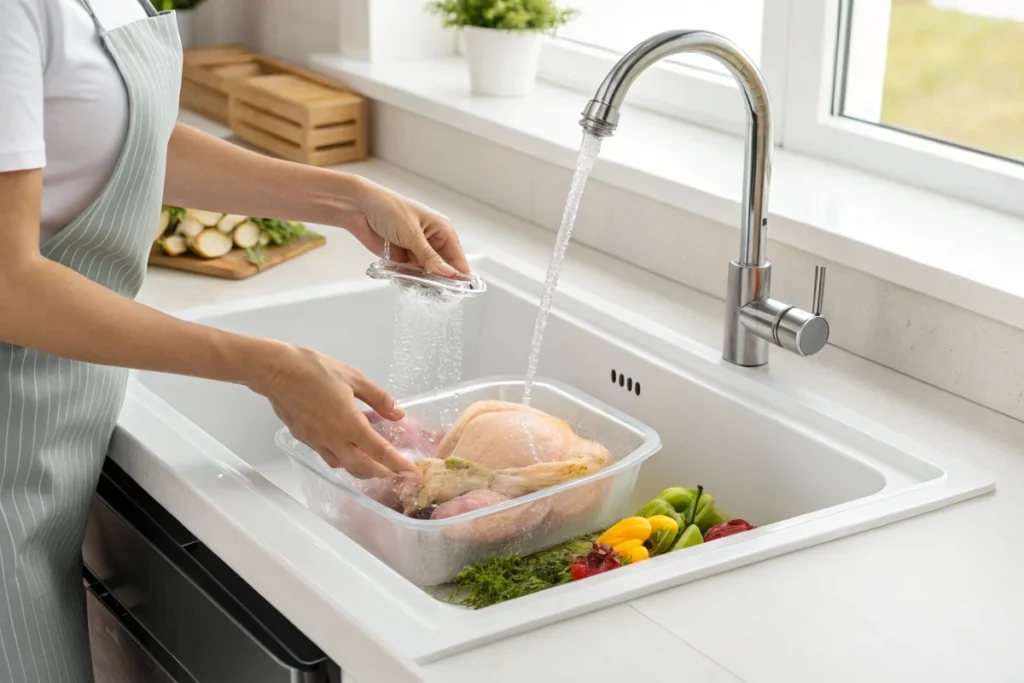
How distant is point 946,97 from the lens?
167 cm

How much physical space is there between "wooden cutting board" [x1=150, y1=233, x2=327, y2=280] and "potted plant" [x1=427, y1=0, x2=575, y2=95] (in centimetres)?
54

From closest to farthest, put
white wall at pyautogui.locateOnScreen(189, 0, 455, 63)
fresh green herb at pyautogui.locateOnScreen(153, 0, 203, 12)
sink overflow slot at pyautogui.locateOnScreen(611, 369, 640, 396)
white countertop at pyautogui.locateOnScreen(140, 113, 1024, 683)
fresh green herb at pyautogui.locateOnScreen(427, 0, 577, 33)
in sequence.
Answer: white countertop at pyautogui.locateOnScreen(140, 113, 1024, 683)
sink overflow slot at pyautogui.locateOnScreen(611, 369, 640, 396)
fresh green herb at pyautogui.locateOnScreen(427, 0, 577, 33)
white wall at pyautogui.locateOnScreen(189, 0, 455, 63)
fresh green herb at pyautogui.locateOnScreen(153, 0, 203, 12)

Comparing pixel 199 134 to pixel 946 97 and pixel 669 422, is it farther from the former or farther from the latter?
pixel 946 97

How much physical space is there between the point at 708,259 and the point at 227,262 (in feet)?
2.08

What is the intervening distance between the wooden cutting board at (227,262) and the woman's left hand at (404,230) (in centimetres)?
36

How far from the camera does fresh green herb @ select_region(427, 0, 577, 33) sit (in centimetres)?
211

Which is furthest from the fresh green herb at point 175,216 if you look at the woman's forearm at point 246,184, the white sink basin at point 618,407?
the woman's forearm at point 246,184

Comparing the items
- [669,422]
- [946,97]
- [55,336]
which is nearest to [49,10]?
[55,336]

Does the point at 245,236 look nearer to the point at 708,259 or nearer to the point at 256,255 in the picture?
the point at 256,255

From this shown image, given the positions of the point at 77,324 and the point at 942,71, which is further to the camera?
the point at 942,71

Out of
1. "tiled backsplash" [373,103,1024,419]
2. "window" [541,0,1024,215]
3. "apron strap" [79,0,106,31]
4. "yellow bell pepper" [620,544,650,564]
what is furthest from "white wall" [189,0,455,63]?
"yellow bell pepper" [620,544,650,564]

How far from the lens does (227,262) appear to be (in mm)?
1720

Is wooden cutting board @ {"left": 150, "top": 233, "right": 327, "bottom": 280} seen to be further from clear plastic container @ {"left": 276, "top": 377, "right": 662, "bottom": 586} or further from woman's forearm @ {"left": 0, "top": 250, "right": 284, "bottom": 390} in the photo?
woman's forearm @ {"left": 0, "top": 250, "right": 284, "bottom": 390}

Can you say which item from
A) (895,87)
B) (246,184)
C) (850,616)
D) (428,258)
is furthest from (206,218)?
(850,616)
